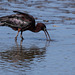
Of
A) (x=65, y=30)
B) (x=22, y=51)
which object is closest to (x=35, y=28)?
(x=65, y=30)

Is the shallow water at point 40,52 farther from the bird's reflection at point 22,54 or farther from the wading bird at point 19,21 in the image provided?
the wading bird at point 19,21

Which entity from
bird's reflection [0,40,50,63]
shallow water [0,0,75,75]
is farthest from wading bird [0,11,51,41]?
bird's reflection [0,40,50,63]

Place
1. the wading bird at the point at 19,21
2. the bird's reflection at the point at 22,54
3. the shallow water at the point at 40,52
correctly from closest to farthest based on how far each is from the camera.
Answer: the shallow water at the point at 40,52 < the bird's reflection at the point at 22,54 < the wading bird at the point at 19,21

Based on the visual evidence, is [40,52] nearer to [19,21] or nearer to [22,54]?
[22,54]

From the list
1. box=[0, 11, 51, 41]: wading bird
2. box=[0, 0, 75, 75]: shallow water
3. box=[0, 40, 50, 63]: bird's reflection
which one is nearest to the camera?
box=[0, 0, 75, 75]: shallow water

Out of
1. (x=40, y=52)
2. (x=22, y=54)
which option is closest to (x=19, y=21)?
(x=40, y=52)

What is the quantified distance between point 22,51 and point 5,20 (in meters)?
2.74

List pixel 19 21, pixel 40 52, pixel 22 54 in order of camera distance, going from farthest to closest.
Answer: pixel 19 21, pixel 40 52, pixel 22 54

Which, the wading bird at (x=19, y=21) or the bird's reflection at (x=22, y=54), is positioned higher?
the wading bird at (x=19, y=21)

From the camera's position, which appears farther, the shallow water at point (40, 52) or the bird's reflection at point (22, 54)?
the bird's reflection at point (22, 54)

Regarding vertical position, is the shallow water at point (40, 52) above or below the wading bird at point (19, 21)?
below

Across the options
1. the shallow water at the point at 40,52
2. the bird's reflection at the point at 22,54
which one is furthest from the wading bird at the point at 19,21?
the bird's reflection at the point at 22,54

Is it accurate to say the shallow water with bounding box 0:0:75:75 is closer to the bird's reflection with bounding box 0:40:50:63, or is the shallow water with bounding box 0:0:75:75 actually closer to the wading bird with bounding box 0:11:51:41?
the bird's reflection with bounding box 0:40:50:63

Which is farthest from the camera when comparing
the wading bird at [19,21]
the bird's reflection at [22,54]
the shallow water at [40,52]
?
the wading bird at [19,21]
